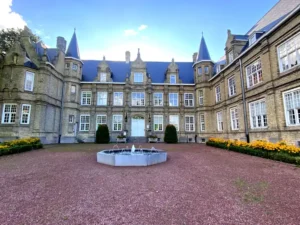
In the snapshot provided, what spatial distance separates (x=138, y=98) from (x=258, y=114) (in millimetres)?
14887

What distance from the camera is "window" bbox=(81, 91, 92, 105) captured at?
2283cm

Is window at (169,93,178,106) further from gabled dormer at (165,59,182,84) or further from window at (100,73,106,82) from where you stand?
window at (100,73,106,82)

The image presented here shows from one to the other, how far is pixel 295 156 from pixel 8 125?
23.0 meters

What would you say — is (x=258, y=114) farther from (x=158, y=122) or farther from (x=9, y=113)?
(x=9, y=113)

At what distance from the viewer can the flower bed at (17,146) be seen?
10.3 metres

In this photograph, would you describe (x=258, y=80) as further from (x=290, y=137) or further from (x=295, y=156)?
(x=295, y=156)

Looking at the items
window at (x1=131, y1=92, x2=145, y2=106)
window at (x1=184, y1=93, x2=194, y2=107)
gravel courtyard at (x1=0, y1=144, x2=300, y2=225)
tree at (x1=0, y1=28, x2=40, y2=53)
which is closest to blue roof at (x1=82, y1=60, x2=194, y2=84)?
window at (x1=184, y1=93, x2=194, y2=107)

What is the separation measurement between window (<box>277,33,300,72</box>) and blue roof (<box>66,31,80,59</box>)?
2251 cm

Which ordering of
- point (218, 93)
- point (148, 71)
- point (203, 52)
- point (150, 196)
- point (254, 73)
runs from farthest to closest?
point (148, 71), point (203, 52), point (218, 93), point (254, 73), point (150, 196)

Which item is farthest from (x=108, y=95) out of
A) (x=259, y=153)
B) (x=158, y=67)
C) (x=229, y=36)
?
(x=259, y=153)

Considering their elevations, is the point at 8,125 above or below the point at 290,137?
above

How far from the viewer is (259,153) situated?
31.5 feet

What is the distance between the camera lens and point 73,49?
22234mm

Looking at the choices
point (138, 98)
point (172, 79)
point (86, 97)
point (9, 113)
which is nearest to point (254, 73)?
point (172, 79)
